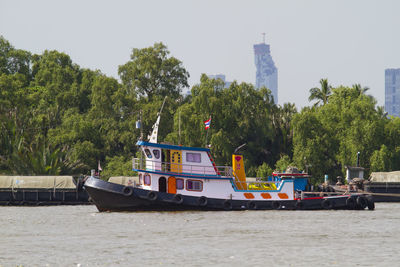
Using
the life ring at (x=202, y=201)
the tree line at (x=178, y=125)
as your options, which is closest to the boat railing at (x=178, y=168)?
the life ring at (x=202, y=201)

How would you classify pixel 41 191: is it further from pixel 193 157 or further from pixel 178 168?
pixel 193 157

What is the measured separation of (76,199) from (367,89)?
57993 millimetres

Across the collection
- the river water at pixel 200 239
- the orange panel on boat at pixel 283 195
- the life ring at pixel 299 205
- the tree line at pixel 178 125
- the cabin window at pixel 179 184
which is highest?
the tree line at pixel 178 125

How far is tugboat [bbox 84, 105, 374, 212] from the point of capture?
153 ft

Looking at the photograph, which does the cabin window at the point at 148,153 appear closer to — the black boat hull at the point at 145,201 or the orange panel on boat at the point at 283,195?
the black boat hull at the point at 145,201

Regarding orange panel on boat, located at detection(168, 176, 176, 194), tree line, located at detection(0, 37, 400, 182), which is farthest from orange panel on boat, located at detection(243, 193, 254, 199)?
tree line, located at detection(0, 37, 400, 182)

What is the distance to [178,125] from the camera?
7369 centimetres

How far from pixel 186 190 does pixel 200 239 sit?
1627cm

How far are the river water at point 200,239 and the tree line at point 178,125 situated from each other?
87.6 ft

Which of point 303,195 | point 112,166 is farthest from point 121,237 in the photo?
point 112,166

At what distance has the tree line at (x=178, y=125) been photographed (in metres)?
72.3

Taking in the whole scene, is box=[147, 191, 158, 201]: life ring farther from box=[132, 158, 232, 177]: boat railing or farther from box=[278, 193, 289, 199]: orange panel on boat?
box=[278, 193, 289, 199]: orange panel on boat

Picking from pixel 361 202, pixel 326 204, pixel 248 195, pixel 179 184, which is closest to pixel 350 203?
pixel 361 202

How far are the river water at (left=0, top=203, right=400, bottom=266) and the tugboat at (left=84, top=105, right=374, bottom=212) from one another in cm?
134
